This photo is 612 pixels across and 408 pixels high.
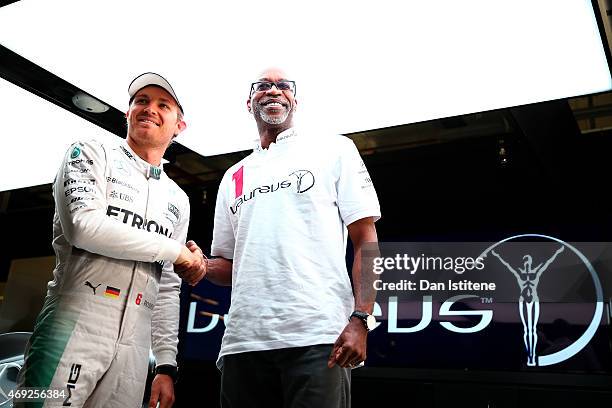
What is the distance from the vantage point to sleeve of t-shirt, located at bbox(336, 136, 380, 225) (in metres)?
1.68

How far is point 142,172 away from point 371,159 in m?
3.24

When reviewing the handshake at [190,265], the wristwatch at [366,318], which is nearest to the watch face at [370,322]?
the wristwatch at [366,318]

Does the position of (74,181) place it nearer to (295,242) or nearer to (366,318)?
(295,242)

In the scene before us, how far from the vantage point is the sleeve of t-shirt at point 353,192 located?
1.68 m

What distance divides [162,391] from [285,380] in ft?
1.55

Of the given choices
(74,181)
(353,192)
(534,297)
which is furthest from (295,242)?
(534,297)

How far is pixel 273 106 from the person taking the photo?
195 centimetres

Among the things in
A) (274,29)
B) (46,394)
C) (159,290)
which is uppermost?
(274,29)

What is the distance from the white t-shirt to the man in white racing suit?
0.60 feet

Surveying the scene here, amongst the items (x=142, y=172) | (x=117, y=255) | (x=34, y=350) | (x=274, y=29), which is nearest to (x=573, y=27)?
(x=274, y=29)

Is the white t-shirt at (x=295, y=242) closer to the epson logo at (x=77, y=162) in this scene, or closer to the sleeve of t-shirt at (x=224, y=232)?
the sleeve of t-shirt at (x=224, y=232)

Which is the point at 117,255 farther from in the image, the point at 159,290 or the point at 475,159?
the point at 475,159

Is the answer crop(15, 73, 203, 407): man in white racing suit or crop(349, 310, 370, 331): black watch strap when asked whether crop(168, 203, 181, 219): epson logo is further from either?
crop(349, 310, 370, 331): black watch strap

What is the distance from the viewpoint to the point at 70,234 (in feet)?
5.06
